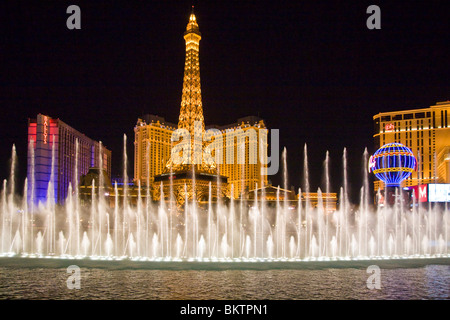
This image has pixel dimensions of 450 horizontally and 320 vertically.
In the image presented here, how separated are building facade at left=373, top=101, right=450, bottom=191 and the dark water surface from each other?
7912 cm

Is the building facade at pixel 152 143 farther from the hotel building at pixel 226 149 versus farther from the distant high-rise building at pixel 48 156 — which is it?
the distant high-rise building at pixel 48 156

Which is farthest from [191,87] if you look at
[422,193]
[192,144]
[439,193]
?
[439,193]

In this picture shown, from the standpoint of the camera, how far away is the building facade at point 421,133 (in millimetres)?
89938

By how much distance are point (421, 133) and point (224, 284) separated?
9248 centimetres

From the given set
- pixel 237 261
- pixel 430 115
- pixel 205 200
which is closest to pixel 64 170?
pixel 205 200

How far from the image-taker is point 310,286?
1252 cm

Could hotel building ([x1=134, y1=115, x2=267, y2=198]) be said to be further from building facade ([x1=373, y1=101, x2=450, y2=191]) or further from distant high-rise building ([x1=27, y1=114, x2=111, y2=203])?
building facade ([x1=373, y1=101, x2=450, y2=191])

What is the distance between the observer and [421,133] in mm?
93500

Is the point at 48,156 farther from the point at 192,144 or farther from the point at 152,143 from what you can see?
the point at 152,143

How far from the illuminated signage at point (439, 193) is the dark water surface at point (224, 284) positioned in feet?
143

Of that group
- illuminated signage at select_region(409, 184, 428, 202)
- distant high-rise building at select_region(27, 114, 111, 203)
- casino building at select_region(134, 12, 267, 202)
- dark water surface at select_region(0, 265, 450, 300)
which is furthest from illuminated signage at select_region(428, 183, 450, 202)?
distant high-rise building at select_region(27, 114, 111, 203)

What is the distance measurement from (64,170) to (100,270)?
246ft

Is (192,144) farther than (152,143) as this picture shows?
No

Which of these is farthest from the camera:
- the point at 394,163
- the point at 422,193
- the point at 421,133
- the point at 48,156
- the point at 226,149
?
the point at 226,149
